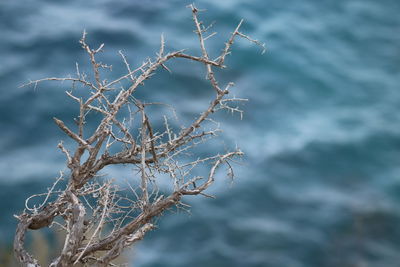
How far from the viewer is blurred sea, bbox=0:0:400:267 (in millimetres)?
7742

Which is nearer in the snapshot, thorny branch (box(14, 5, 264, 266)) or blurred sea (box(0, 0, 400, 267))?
thorny branch (box(14, 5, 264, 266))

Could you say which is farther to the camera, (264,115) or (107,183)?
(264,115)

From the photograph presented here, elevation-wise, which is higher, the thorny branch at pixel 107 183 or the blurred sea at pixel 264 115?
the blurred sea at pixel 264 115

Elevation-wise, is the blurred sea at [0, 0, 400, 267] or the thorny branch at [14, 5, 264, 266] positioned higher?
the blurred sea at [0, 0, 400, 267]

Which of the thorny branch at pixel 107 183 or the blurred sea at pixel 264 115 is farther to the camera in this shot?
the blurred sea at pixel 264 115

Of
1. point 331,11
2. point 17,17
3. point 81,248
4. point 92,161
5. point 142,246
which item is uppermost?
point 331,11

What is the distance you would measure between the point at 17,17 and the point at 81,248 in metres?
7.67

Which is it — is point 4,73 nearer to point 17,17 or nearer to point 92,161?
point 17,17

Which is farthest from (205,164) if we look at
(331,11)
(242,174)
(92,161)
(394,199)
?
(92,161)

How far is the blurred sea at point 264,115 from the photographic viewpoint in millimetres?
7742

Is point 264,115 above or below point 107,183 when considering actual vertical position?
above

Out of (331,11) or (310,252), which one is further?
(331,11)

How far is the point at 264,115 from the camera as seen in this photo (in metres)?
8.59

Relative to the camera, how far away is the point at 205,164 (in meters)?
7.94
